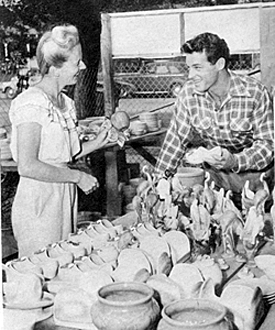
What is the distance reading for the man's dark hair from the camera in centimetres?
189

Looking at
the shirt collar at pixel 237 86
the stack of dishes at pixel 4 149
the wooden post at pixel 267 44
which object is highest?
the wooden post at pixel 267 44

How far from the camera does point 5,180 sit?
6.66 ft

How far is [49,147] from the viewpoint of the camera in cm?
198

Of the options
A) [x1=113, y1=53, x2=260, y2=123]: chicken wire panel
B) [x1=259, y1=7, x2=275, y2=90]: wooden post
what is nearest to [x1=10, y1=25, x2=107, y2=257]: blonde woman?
[x1=113, y1=53, x2=260, y2=123]: chicken wire panel

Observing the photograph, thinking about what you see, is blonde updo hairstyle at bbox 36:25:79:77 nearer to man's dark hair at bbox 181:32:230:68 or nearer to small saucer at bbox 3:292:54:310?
man's dark hair at bbox 181:32:230:68

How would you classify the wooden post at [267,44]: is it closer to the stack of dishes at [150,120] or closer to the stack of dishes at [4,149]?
the stack of dishes at [150,120]

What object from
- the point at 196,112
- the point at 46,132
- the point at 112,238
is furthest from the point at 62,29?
the point at 112,238

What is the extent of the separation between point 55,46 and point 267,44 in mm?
643

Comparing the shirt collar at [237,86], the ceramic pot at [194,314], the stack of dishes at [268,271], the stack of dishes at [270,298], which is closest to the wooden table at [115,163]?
the shirt collar at [237,86]

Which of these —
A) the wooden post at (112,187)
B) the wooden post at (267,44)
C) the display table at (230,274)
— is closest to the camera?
the display table at (230,274)

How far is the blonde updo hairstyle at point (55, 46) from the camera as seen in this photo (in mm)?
1992

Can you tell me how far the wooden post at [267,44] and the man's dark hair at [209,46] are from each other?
4.5 inches

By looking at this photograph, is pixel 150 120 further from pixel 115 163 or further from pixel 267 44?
pixel 267 44

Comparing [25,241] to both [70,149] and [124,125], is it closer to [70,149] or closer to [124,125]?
[70,149]
